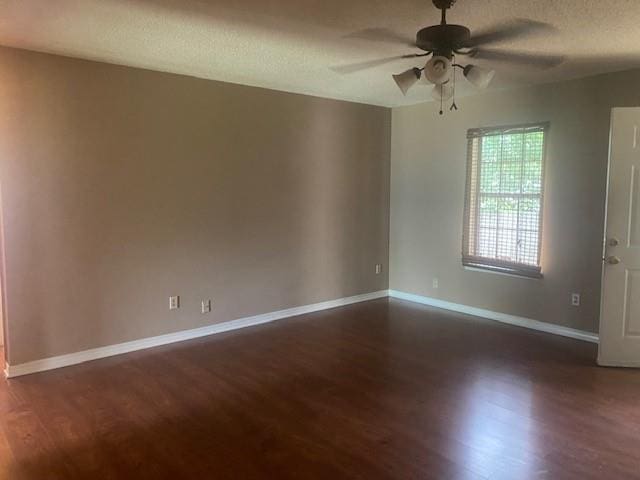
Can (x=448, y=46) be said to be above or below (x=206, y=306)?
above

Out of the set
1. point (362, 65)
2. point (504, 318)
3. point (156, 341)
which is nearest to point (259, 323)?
point (156, 341)

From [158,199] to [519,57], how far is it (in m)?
3.20

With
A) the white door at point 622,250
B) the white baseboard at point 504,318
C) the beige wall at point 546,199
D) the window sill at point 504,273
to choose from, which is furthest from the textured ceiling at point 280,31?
the white baseboard at point 504,318

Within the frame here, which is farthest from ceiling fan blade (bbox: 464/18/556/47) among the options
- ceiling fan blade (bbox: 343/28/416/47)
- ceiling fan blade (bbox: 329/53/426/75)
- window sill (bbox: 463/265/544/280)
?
window sill (bbox: 463/265/544/280)

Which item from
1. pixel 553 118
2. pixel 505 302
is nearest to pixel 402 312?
pixel 505 302

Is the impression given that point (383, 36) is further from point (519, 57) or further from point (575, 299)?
point (575, 299)

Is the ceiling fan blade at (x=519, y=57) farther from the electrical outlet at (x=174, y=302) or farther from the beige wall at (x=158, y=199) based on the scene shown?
the electrical outlet at (x=174, y=302)

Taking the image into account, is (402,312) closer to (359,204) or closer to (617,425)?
(359,204)

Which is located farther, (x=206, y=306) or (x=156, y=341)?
(x=206, y=306)

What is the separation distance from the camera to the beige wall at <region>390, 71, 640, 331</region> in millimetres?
4289

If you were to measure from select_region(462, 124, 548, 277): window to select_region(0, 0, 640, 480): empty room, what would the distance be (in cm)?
2

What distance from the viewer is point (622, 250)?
374 centimetres

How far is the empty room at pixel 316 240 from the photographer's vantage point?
2.69m

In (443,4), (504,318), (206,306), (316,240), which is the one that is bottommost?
(504,318)
